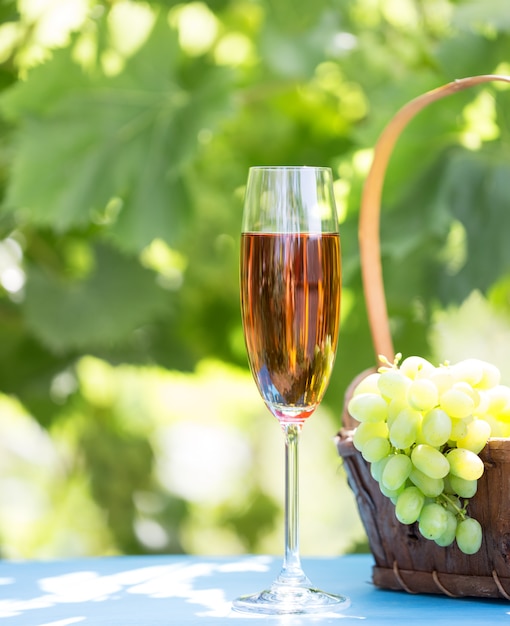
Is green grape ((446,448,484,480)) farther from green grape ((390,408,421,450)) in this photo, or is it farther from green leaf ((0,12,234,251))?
green leaf ((0,12,234,251))

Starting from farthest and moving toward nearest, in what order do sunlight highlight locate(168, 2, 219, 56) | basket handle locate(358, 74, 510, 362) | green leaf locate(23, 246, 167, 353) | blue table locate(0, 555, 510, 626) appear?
1. sunlight highlight locate(168, 2, 219, 56)
2. green leaf locate(23, 246, 167, 353)
3. basket handle locate(358, 74, 510, 362)
4. blue table locate(0, 555, 510, 626)

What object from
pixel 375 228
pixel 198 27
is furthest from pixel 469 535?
pixel 198 27

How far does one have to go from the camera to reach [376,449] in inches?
35.4

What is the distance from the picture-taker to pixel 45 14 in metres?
2.04

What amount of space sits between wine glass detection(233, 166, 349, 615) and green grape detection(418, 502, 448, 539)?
9 cm

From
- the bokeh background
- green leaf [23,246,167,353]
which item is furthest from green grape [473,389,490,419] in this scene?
green leaf [23,246,167,353]

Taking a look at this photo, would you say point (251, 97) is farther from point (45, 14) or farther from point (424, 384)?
point (424, 384)

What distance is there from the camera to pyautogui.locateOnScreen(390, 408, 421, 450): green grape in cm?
88

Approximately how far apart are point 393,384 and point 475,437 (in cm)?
8

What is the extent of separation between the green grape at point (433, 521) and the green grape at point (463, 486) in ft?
0.07

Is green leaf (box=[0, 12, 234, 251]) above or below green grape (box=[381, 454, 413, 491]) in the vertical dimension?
above

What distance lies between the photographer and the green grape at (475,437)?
88cm

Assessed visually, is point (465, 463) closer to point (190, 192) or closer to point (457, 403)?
point (457, 403)

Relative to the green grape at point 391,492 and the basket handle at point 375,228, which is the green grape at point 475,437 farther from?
the basket handle at point 375,228
